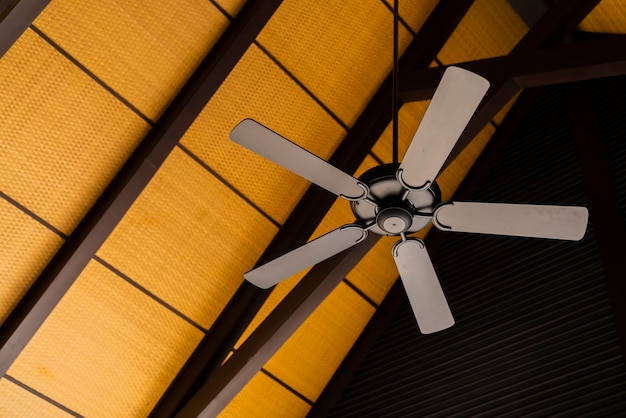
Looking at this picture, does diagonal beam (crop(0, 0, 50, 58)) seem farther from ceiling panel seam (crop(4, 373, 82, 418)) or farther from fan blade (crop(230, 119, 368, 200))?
ceiling panel seam (crop(4, 373, 82, 418))

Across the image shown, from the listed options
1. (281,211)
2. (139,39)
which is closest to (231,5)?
(139,39)

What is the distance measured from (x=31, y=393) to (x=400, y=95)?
2996 mm

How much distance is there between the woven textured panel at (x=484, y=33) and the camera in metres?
5.80

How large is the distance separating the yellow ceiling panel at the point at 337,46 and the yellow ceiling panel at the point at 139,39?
1.42 ft

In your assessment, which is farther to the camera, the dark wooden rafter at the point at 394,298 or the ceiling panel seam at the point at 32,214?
the dark wooden rafter at the point at 394,298

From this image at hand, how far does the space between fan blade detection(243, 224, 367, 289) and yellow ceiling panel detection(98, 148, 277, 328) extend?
5.25 ft

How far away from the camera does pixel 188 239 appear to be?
5.24 metres

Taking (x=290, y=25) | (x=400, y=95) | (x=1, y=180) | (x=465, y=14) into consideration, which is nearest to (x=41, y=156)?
(x=1, y=180)

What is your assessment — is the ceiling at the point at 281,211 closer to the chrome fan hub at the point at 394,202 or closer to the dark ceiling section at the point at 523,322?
the dark ceiling section at the point at 523,322

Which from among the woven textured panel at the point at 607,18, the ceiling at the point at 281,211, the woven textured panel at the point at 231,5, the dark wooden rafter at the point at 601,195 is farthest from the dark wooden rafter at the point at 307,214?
the woven textured panel at the point at 231,5

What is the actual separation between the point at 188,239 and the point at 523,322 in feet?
7.42

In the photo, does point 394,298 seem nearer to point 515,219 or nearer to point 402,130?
point 402,130

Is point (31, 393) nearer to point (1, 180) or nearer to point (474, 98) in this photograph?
point (1, 180)

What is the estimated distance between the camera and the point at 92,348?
511cm
